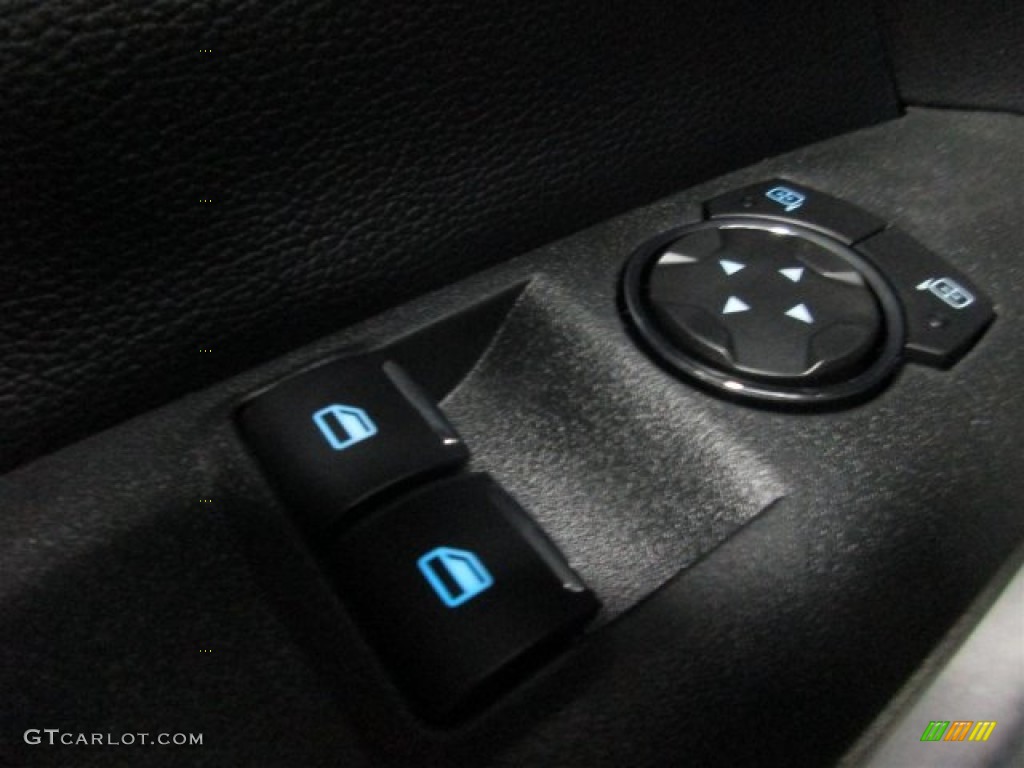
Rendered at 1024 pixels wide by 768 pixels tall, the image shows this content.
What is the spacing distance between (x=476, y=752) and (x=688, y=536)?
0.43 ft

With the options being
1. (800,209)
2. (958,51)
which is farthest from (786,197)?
(958,51)

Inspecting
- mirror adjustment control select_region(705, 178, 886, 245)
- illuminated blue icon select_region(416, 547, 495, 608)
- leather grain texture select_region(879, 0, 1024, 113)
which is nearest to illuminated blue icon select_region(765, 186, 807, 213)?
mirror adjustment control select_region(705, 178, 886, 245)

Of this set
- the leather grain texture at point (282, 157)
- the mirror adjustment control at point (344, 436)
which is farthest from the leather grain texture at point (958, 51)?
the mirror adjustment control at point (344, 436)

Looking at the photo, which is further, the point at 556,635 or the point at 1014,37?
the point at 1014,37

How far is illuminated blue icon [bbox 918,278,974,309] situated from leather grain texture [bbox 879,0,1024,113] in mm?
187

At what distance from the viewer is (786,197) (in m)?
0.45

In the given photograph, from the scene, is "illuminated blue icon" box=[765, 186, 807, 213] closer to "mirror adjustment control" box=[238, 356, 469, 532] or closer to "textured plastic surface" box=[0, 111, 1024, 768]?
"textured plastic surface" box=[0, 111, 1024, 768]

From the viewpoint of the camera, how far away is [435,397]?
403 mm

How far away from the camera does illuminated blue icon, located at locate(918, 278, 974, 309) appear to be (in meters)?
0.41

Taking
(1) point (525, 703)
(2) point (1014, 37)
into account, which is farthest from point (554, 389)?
(2) point (1014, 37)

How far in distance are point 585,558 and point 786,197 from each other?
0.22m

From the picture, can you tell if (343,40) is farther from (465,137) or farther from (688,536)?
(688,536)

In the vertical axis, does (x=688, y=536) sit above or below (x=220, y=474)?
below

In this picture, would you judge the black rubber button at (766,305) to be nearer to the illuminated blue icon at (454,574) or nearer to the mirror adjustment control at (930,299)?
the mirror adjustment control at (930,299)
